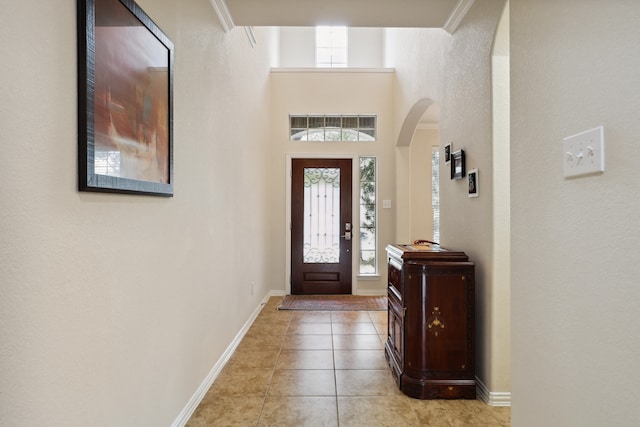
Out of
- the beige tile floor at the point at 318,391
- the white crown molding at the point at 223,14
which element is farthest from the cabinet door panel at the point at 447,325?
the white crown molding at the point at 223,14

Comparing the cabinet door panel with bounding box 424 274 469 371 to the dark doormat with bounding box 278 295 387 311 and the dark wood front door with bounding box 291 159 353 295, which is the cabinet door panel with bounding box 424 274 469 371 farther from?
the dark wood front door with bounding box 291 159 353 295

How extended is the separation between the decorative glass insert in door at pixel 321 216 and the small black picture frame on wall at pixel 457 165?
Result: 2.56 metres

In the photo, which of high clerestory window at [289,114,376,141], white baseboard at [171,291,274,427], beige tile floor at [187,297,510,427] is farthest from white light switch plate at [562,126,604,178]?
high clerestory window at [289,114,376,141]

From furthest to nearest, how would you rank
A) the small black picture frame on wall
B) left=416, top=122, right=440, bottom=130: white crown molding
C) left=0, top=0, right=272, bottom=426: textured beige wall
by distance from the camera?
left=416, top=122, right=440, bottom=130: white crown molding < the small black picture frame on wall < left=0, top=0, right=272, bottom=426: textured beige wall

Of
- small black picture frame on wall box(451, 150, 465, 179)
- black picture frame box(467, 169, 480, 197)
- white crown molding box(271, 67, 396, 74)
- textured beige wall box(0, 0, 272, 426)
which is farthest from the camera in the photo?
white crown molding box(271, 67, 396, 74)

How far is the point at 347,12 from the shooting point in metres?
2.53

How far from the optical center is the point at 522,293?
1.41m

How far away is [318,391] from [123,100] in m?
1.99

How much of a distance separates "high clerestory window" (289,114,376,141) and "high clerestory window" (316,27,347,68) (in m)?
1.83

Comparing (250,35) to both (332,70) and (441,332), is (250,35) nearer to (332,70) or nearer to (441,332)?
(332,70)

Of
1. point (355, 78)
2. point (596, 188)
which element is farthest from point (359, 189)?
point (596, 188)

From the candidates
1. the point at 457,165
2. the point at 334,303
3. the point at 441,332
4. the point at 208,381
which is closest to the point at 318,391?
the point at 208,381

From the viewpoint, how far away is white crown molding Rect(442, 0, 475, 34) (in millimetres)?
2377

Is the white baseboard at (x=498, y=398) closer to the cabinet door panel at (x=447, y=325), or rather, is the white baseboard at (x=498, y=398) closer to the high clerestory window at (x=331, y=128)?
the cabinet door panel at (x=447, y=325)
